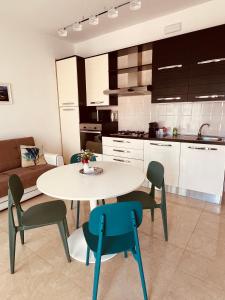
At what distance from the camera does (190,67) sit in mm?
2693

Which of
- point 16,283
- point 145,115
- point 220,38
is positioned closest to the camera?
point 16,283

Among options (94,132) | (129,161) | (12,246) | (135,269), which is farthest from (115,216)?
(94,132)

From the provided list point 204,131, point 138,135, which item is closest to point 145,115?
point 138,135

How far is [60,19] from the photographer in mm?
3041

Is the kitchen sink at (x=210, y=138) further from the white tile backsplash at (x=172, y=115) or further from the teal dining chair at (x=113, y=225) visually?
the teal dining chair at (x=113, y=225)

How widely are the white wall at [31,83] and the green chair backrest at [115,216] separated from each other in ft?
8.80

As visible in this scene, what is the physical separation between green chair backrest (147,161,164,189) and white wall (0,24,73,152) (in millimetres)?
2520

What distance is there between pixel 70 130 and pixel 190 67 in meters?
2.43

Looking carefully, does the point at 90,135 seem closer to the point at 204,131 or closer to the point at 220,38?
the point at 204,131

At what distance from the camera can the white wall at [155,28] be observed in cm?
265

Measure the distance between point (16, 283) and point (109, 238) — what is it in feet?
2.79

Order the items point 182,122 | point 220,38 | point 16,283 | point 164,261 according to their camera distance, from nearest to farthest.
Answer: point 16,283 < point 164,261 < point 220,38 < point 182,122

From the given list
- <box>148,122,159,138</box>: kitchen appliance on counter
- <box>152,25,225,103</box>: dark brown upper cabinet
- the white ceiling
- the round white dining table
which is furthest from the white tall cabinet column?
the round white dining table

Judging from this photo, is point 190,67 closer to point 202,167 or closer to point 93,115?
point 202,167
